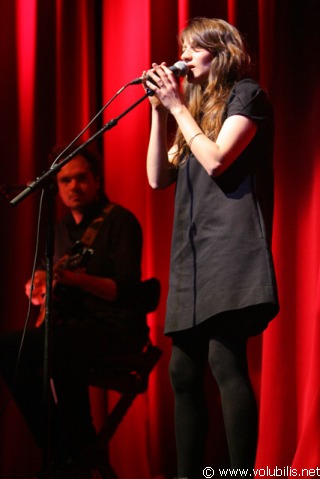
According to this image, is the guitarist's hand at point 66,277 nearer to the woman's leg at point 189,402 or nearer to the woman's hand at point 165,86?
the woman's leg at point 189,402

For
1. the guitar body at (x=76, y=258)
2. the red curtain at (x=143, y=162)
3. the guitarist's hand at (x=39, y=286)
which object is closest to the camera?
the red curtain at (x=143, y=162)

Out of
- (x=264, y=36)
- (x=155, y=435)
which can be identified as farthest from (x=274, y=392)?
(x=264, y=36)

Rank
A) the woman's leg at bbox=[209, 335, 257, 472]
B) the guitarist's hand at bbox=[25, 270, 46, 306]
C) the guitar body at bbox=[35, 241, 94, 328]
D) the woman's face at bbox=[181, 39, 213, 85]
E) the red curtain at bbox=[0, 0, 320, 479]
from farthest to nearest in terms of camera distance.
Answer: the guitarist's hand at bbox=[25, 270, 46, 306] → the guitar body at bbox=[35, 241, 94, 328] → the red curtain at bbox=[0, 0, 320, 479] → the woman's face at bbox=[181, 39, 213, 85] → the woman's leg at bbox=[209, 335, 257, 472]

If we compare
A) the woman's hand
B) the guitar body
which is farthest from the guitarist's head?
the woman's hand

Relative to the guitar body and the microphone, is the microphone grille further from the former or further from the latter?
the guitar body

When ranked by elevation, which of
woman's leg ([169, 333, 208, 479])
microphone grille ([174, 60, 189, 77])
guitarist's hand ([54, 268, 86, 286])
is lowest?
woman's leg ([169, 333, 208, 479])

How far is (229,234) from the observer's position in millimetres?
1678

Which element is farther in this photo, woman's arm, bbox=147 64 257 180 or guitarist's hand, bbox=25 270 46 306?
guitarist's hand, bbox=25 270 46 306

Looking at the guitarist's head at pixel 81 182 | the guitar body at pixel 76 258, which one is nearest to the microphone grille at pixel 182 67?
the guitar body at pixel 76 258

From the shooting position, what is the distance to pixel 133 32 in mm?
3143

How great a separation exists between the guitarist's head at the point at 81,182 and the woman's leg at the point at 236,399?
129 centimetres

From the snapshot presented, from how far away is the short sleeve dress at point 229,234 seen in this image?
64.6 inches

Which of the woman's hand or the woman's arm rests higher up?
the woman's hand

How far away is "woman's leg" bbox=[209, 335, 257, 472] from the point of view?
1592 millimetres
